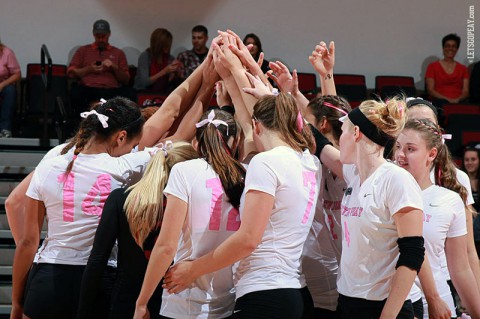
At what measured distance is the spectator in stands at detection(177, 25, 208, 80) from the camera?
9078 millimetres

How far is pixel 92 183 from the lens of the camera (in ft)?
10.4

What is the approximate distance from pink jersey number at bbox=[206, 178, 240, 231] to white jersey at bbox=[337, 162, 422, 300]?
46cm

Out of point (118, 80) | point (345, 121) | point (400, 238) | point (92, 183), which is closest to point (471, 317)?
point (400, 238)

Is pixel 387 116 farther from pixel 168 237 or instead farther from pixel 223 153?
pixel 168 237

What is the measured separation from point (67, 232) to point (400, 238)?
4.96 feet

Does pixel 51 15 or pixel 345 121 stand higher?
pixel 51 15

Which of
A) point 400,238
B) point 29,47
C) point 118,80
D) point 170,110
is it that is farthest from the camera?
point 29,47

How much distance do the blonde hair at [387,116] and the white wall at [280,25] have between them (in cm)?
732

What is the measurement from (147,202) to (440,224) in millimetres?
1291

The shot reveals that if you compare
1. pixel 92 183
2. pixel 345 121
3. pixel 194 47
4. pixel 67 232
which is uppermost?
pixel 194 47

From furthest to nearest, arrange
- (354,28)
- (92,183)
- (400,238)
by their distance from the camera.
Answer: (354,28), (92,183), (400,238)

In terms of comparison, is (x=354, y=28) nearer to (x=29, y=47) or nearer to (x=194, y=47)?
(x=194, y=47)

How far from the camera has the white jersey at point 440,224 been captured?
122 inches

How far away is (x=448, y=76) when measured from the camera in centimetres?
973
